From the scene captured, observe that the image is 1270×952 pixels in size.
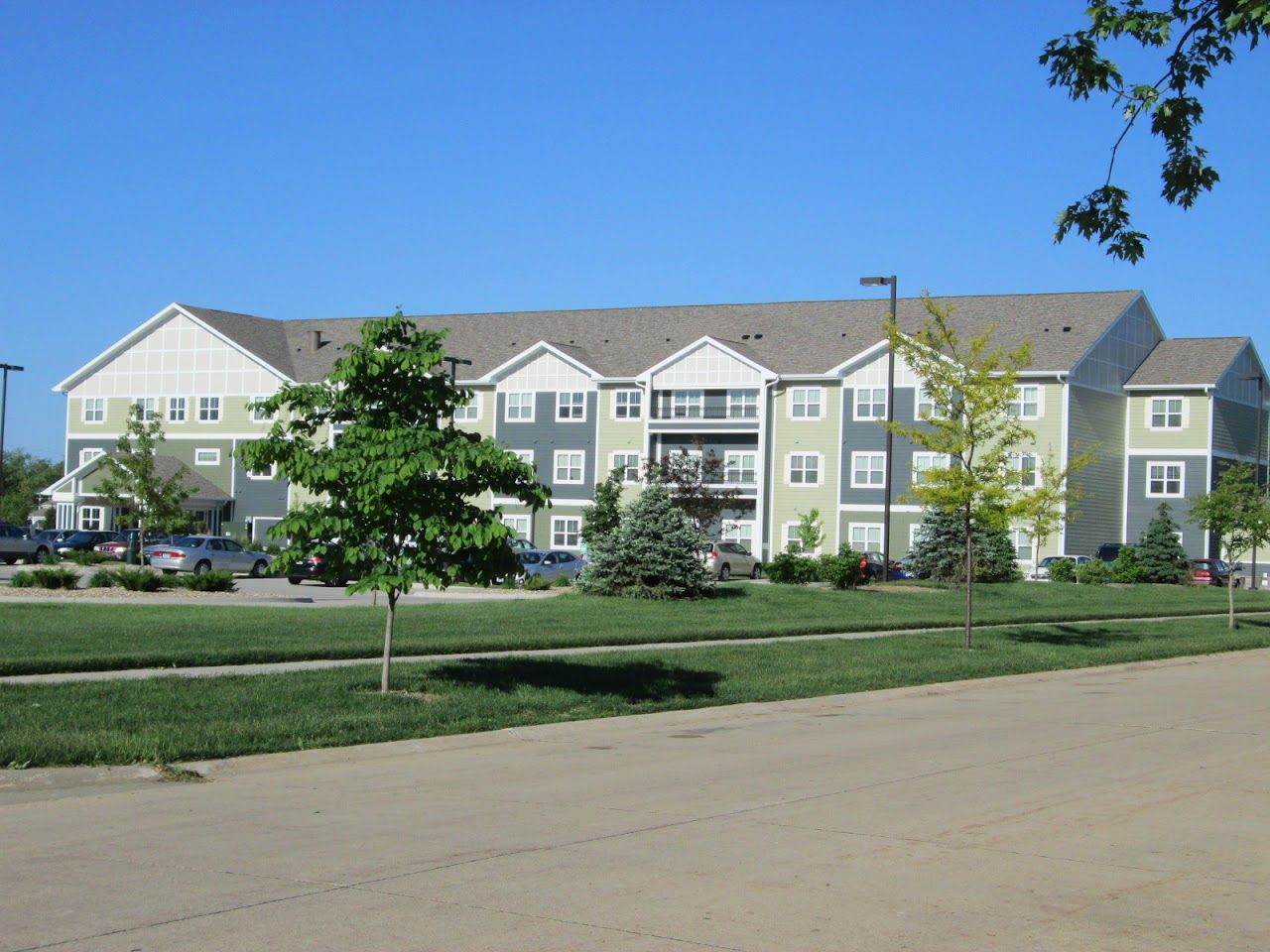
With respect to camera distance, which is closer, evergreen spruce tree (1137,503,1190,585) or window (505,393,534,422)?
evergreen spruce tree (1137,503,1190,585)

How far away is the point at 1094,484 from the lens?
62188mm

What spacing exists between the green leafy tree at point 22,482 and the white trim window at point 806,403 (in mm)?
41626

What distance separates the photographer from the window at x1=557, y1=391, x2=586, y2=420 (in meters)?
69.0

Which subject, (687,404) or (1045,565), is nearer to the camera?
(1045,565)

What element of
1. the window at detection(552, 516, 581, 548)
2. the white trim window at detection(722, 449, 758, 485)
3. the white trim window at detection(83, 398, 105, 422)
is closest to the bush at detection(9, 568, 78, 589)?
the white trim window at detection(722, 449, 758, 485)

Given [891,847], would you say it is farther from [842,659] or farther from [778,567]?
[778,567]

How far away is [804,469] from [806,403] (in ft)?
9.90

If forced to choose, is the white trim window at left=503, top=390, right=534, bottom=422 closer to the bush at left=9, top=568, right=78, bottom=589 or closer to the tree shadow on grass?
the bush at left=9, top=568, right=78, bottom=589

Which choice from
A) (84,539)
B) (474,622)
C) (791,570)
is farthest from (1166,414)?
(474,622)

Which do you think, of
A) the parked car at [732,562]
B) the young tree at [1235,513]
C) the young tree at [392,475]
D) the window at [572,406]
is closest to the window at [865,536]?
the parked car at [732,562]

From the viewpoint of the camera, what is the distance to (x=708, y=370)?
66000mm

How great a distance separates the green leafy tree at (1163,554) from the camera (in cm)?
5516

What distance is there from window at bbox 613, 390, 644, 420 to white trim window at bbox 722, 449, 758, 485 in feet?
16.1

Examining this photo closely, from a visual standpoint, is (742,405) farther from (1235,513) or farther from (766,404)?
(1235,513)
